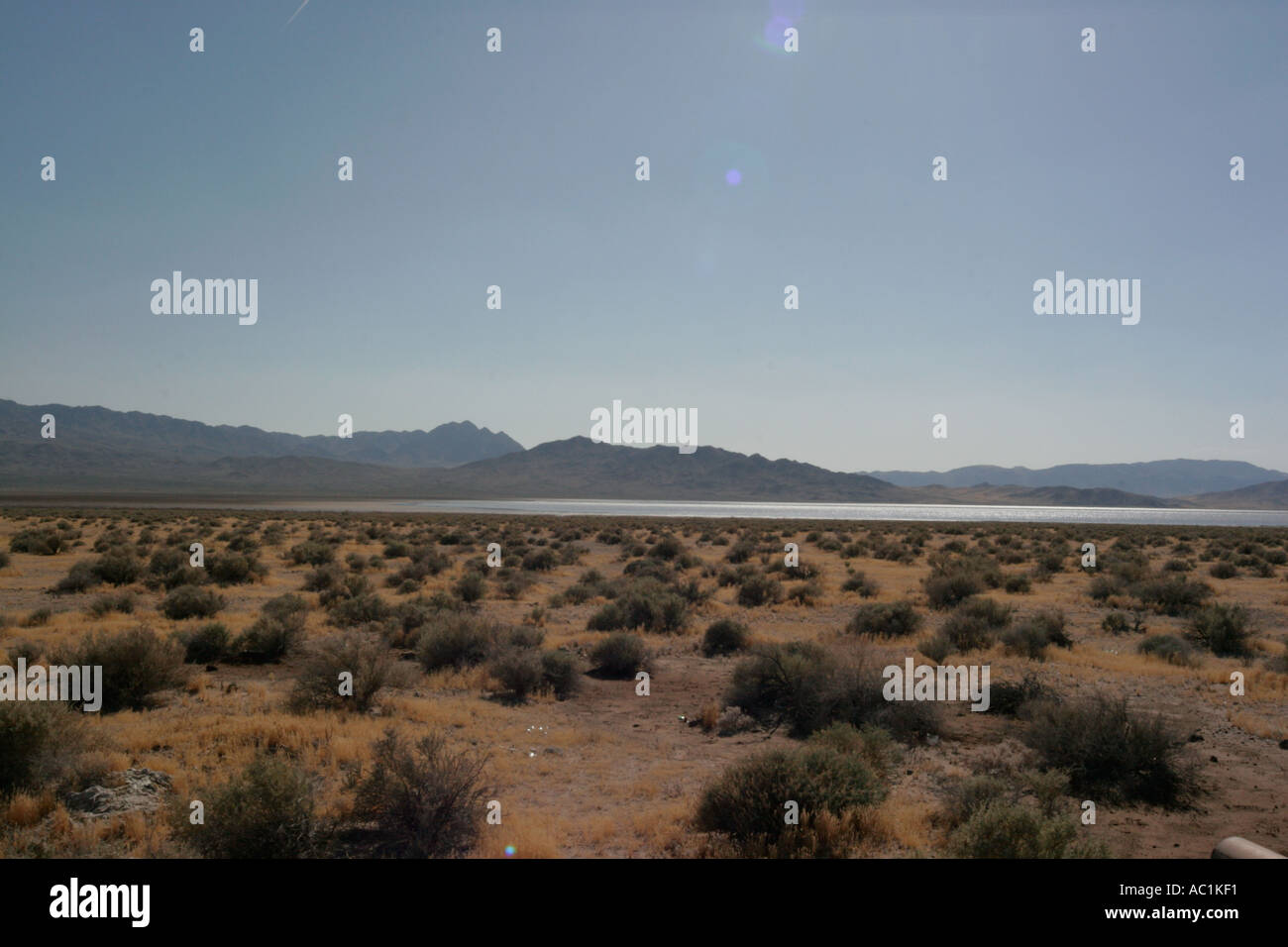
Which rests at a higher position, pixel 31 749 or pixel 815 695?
pixel 31 749

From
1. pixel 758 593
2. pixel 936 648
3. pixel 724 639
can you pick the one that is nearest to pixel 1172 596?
pixel 936 648

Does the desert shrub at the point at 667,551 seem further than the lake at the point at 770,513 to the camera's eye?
No

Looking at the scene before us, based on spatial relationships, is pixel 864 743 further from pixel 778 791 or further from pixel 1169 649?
pixel 1169 649

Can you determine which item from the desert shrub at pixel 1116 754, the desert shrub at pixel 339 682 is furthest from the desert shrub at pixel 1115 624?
the desert shrub at pixel 339 682

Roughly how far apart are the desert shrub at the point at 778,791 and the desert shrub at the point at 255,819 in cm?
361

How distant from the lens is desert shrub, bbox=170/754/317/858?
18.5 feet

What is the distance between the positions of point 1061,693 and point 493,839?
9.24 metres

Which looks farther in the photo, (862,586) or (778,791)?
(862,586)

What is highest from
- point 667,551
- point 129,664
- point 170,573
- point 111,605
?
point 129,664

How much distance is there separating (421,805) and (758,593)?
633 inches

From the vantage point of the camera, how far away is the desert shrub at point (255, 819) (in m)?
5.65

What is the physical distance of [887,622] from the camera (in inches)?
644

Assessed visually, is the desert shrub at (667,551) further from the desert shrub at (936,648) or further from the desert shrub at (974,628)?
the desert shrub at (936,648)

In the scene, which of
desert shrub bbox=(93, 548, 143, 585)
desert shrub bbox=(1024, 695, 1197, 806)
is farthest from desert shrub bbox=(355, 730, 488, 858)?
desert shrub bbox=(93, 548, 143, 585)
